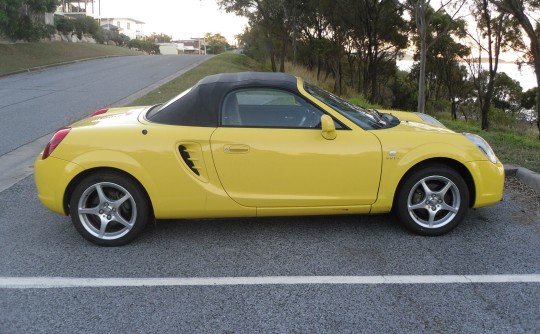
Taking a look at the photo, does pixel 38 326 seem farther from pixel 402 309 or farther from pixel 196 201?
pixel 402 309

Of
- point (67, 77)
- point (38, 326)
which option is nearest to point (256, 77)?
point (38, 326)

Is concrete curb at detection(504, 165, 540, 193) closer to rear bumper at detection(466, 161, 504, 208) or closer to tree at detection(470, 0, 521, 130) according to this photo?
rear bumper at detection(466, 161, 504, 208)

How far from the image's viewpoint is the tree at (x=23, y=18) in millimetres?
22766

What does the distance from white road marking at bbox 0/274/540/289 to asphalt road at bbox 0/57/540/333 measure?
21 mm

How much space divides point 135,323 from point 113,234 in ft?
4.20

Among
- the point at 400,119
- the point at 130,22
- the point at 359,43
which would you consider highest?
the point at 130,22

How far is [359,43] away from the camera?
29.6m

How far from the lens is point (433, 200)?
162 inches

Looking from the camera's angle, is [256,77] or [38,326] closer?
[38,326]

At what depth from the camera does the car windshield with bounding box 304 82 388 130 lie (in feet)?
13.6

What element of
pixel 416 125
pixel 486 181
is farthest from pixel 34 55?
pixel 486 181

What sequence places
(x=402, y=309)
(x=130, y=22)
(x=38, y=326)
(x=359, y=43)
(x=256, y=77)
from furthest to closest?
(x=130, y=22), (x=359, y=43), (x=256, y=77), (x=402, y=309), (x=38, y=326)

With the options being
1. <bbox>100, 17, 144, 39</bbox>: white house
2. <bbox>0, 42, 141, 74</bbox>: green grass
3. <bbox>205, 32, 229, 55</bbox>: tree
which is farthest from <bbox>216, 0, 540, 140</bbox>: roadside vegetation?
<bbox>100, 17, 144, 39</bbox>: white house

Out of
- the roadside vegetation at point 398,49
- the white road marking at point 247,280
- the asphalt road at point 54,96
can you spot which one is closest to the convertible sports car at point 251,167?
the white road marking at point 247,280
